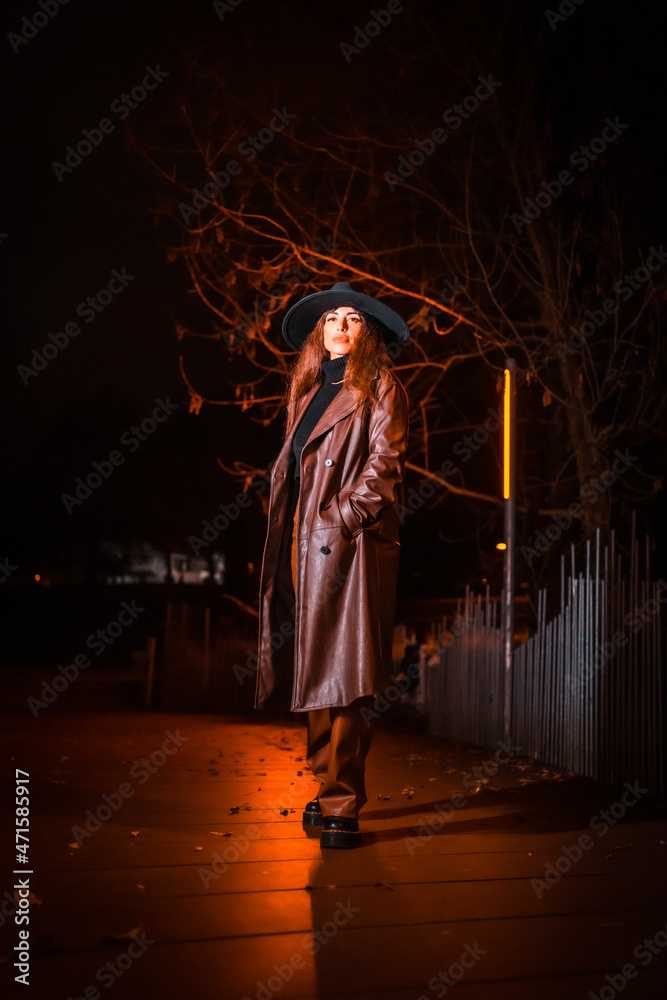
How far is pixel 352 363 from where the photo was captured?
14.9ft

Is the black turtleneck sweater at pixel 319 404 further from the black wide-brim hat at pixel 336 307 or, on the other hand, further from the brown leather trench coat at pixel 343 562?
the black wide-brim hat at pixel 336 307

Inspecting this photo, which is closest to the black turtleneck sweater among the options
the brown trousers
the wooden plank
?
the brown trousers

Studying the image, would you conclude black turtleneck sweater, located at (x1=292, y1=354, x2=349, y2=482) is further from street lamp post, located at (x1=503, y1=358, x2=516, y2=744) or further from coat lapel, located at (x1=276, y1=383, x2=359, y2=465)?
street lamp post, located at (x1=503, y1=358, x2=516, y2=744)

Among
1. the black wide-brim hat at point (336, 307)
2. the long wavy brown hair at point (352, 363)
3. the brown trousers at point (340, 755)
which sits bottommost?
the brown trousers at point (340, 755)

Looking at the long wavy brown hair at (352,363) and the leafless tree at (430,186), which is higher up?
the leafless tree at (430,186)

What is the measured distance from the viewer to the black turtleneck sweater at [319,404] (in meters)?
4.62

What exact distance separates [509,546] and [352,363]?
291cm

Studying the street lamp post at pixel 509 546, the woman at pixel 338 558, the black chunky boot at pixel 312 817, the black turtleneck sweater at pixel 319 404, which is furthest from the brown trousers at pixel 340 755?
the street lamp post at pixel 509 546

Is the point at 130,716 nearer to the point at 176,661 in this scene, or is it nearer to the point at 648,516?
the point at 176,661

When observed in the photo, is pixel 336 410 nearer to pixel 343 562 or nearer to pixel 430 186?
pixel 343 562

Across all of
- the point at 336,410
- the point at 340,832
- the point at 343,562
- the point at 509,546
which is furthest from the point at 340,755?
the point at 509,546

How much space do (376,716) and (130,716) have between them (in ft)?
7.57

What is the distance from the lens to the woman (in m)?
4.18

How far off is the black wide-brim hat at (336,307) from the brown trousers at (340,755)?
1.69 meters
